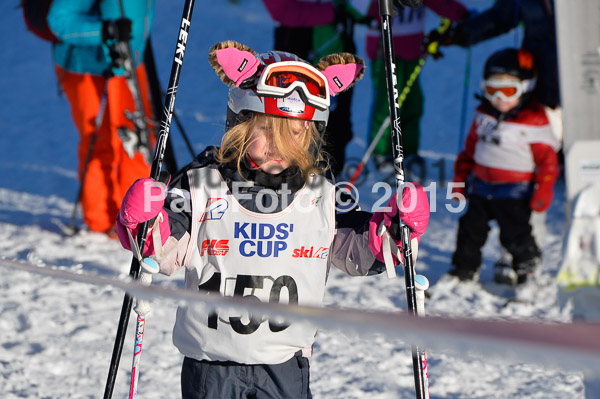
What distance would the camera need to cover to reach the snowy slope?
9.89 ft

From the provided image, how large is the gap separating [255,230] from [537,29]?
10.1 ft

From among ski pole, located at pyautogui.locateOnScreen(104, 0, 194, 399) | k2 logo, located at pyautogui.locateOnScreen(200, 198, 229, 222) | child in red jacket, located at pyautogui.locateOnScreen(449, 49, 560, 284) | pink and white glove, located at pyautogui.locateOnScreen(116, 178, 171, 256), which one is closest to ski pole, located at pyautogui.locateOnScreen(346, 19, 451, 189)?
child in red jacket, located at pyautogui.locateOnScreen(449, 49, 560, 284)

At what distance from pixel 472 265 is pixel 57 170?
4252mm

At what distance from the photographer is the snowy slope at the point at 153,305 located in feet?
9.89

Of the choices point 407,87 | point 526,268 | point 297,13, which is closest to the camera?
point 526,268

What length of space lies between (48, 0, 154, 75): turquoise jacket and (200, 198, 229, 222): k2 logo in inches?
104

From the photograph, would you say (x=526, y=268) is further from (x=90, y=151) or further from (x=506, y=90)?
(x=90, y=151)

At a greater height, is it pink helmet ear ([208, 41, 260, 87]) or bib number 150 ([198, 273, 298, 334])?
pink helmet ear ([208, 41, 260, 87])

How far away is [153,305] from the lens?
3.75m

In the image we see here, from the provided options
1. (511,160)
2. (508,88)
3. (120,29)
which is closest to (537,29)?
(508,88)

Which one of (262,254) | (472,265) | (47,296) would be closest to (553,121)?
(472,265)

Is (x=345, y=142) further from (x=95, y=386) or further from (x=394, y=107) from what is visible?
(x=394, y=107)

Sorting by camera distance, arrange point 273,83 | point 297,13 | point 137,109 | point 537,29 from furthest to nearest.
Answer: point 297,13 < point 137,109 < point 537,29 < point 273,83

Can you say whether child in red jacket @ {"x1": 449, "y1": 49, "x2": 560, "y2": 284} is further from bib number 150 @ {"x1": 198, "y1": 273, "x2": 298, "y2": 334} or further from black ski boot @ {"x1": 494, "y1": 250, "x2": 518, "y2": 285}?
bib number 150 @ {"x1": 198, "y1": 273, "x2": 298, "y2": 334}
